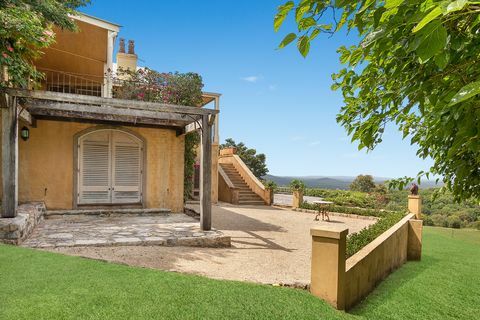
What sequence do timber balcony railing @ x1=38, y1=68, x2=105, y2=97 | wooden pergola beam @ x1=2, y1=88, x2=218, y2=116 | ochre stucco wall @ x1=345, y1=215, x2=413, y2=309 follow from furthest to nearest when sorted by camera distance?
timber balcony railing @ x1=38, y1=68, x2=105, y2=97, wooden pergola beam @ x1=2, y1=88, x2=218, y2=116, ochre stucco wall @ x1=345, y1=215, x2=413, y2=309

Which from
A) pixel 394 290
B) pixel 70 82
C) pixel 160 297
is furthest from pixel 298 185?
pixel 160 297

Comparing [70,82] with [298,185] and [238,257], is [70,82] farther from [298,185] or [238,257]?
[298,185]

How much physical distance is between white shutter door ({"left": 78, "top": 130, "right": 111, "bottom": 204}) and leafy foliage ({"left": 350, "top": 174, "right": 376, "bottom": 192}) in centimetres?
2232

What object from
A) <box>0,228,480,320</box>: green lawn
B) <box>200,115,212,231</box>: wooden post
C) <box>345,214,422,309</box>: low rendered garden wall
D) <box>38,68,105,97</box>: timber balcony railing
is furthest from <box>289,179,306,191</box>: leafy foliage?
<box>0,228,480,320</box>: green lawn

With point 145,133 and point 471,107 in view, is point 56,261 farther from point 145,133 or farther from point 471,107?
point 145,133

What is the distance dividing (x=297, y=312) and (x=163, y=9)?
570 inches

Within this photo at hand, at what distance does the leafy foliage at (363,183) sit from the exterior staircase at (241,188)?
39.9ft

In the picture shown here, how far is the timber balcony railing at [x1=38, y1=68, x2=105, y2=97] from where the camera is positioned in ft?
38.0

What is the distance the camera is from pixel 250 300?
4.04 meters

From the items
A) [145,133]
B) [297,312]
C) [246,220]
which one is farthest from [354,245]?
[145,133]

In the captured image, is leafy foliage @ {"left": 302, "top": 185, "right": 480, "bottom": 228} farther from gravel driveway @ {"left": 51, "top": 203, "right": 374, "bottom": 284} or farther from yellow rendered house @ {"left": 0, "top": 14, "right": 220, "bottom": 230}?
yellow rendered house @ {"left": 0, "top": 14, "right": 220, "bottom": 230}

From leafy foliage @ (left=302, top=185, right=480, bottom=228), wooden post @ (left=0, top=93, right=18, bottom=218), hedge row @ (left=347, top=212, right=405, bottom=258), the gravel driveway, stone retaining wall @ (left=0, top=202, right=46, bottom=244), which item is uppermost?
wooden post @ (left=0, top=93, right=18, bottom=218)

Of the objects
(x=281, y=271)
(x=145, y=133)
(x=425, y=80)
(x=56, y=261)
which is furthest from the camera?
(x=145, y=133)

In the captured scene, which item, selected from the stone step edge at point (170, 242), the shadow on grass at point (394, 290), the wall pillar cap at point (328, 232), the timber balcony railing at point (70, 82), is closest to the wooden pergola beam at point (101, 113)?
the timber balcony railing at point (70, 82)
